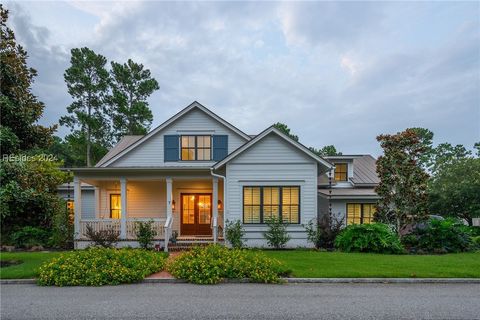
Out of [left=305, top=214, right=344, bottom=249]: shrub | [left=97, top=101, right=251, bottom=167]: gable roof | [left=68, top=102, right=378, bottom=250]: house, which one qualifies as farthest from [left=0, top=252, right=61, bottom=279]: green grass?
[left=305, top=214, right=344, bottom=249]: shrub

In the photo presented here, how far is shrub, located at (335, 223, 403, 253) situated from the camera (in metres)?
11.8

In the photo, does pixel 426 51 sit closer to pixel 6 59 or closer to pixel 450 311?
pixel 450 311

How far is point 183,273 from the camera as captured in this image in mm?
8031

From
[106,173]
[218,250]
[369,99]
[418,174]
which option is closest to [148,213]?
[106,173]

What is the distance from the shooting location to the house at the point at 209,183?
13.4m

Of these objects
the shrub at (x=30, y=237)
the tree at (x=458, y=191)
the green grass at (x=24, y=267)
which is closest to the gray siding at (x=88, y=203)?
the shrub at (x=30, y=237)

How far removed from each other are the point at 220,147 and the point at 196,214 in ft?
13.0

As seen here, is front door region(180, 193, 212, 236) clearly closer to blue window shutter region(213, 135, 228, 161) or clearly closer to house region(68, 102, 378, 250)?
house region(68, 102, 378, 250)

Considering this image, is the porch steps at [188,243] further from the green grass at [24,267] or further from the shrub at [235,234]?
the green grass at [24,267]

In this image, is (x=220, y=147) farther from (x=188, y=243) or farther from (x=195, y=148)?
(x=188, y=243)

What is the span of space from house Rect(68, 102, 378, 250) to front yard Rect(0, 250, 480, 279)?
264cm

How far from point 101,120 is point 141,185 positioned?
1868 cm

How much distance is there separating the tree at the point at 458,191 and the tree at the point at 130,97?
29.1m

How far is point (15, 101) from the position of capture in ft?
32.1
